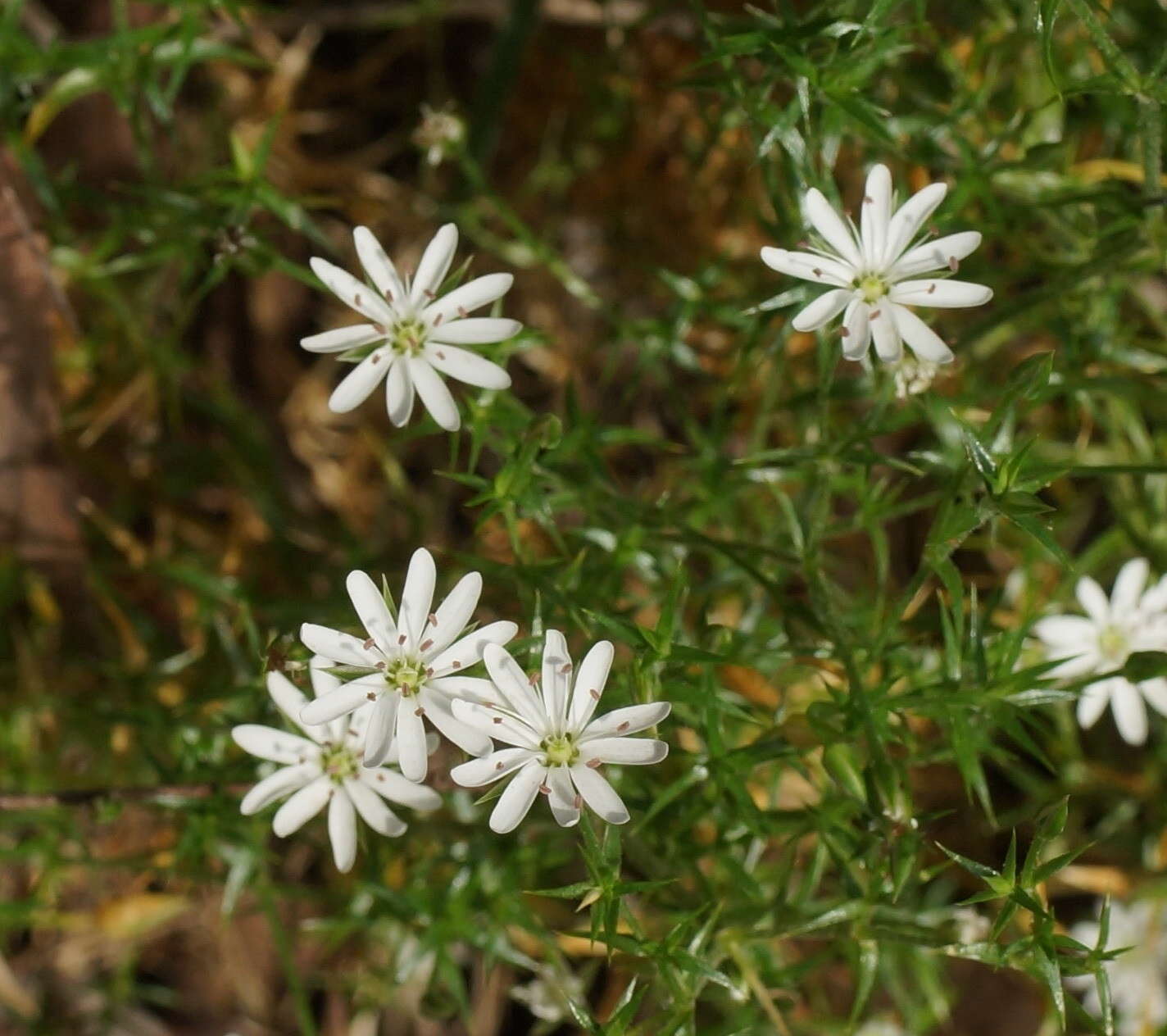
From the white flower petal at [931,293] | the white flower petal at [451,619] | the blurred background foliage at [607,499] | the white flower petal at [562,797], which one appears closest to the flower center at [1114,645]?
the blurred background foliage at [607,499]

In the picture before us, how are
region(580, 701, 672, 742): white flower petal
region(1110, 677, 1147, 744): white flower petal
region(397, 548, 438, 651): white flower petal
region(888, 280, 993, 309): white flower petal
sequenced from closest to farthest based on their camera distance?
region(580, 701, 672, 742): white flower petal, region(397, 548, 438, 651): white flower petal, region(888, 280, 993, 309): white flower petal, region(1110, 677, 1147, 744): white flower petal

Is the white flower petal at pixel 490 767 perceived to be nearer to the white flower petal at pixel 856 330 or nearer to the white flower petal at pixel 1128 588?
the white flower petal at pixel 856 330

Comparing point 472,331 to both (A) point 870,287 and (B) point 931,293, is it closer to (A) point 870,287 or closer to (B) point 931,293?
(A) point 870,287

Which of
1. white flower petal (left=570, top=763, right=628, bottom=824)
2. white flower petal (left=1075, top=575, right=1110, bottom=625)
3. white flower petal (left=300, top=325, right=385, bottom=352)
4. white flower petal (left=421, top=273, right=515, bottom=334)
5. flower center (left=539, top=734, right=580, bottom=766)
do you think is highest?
white flower petal (left=421, top=273, right=515, bottom=334)

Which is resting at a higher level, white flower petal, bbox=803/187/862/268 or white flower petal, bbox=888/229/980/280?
white flower petal, bbox=803/187/862/268

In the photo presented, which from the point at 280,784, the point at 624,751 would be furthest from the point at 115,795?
the point at 624,751

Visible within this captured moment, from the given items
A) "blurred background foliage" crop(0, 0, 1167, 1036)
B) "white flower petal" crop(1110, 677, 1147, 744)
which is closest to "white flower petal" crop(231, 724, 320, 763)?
"blurred background foliage" crop(0, 0, 1167, 1036)

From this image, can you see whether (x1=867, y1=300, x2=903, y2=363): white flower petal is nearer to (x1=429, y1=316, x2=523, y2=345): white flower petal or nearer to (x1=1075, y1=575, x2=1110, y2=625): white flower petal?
(x1=429, y1=316, x2=523, y2=345): white flower petal
